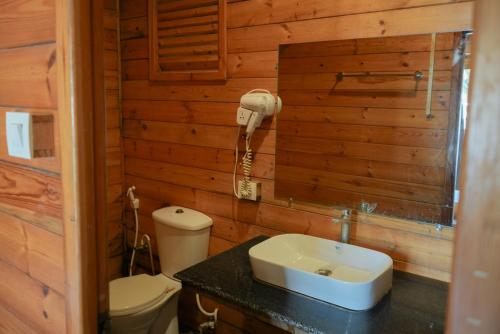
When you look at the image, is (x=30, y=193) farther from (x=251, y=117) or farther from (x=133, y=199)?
(x=133, y=199)

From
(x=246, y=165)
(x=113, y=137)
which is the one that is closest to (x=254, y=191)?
(x=246, y=165)

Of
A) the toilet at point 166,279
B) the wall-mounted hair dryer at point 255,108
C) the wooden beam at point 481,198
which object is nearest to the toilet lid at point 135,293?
the toilet at point 166,279

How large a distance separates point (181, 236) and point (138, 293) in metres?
0.37

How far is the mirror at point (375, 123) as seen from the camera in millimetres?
1572

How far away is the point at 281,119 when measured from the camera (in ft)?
6.58

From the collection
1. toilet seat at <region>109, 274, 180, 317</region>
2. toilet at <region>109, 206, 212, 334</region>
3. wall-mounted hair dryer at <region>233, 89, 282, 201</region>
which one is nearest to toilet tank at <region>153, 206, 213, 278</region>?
toilet at <region>109, 206, 212, 334</region>

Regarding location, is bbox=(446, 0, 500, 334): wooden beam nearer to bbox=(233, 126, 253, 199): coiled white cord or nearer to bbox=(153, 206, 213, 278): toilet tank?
bbox=(233, 126, 253, 199): coiled white cord

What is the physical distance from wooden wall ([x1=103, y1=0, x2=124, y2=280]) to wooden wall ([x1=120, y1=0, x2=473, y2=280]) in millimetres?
52

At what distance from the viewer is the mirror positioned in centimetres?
157

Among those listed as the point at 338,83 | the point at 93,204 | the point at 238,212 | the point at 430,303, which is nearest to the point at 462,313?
the point at 93,204

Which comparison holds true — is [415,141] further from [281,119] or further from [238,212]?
[238,212]

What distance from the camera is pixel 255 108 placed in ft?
6.44

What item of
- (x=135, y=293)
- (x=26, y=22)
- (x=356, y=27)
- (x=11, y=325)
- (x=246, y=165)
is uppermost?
(x=356, y=27)

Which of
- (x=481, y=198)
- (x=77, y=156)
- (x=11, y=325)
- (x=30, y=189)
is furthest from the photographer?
(x=11, y=325)
